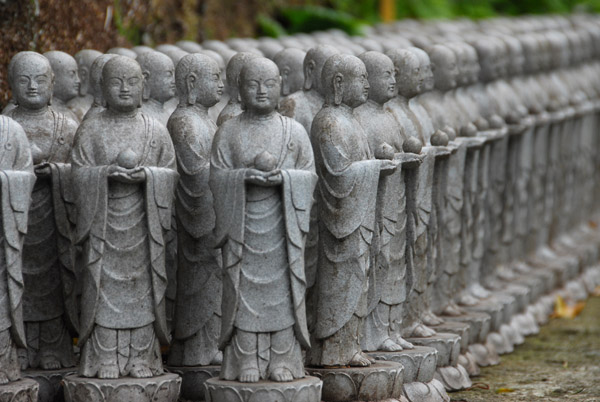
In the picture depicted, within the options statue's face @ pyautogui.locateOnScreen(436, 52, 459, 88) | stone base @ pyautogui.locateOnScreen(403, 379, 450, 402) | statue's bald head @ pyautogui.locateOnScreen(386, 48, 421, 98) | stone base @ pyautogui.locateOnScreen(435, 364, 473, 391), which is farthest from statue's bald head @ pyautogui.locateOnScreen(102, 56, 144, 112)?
statue's face @ pyautogui.locateOnScreen(436, 52, 459, 88)

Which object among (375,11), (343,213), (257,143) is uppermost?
(375,11)

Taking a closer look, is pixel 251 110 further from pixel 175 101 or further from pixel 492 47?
pixel 492 47

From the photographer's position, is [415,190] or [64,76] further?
[415,190]

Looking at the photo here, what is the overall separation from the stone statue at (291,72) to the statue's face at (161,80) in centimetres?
135

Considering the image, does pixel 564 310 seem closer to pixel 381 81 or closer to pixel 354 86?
pixel 381 81

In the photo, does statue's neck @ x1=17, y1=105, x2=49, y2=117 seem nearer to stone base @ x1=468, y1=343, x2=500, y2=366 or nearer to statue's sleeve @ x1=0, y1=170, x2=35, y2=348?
statue's sleeve @ x1=0, y1=170, x2=35, y2=348

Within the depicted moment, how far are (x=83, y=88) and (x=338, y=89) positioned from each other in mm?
2333

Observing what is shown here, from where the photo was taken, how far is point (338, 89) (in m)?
10.1

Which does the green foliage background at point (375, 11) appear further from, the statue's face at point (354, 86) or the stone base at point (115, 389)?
the stone base at point (115, 389)

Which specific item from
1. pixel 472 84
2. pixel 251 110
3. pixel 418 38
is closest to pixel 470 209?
pixel 472 84

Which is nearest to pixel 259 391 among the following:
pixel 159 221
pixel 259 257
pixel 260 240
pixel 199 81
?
pixel 259 257

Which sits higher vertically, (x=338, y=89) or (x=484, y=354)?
(x=338, y=89)

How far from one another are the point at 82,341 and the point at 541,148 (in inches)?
310

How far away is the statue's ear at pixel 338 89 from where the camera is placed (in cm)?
1007
